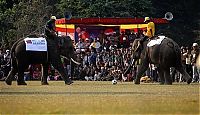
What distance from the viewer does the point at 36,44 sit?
26.3m

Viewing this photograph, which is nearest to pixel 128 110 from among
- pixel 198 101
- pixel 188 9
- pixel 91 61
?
pixel 198 101

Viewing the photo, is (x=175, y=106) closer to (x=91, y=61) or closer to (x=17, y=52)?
(x=17, y=52)

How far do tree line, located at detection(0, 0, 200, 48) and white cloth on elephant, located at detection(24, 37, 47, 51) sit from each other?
984 inches

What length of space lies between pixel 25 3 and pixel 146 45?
97.8ft

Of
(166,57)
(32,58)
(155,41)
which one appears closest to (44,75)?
(32,58)

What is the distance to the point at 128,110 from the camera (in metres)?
12.3

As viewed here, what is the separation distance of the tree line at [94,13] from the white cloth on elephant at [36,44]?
82.0 feet

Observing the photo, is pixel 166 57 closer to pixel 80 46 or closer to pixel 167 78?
pixel 167 78

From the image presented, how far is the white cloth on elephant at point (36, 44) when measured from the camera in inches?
1038

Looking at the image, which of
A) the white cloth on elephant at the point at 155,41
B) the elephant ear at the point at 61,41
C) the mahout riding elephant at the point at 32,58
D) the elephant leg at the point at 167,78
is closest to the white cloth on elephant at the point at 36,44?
the mahout riding elephant at the point at 32,58

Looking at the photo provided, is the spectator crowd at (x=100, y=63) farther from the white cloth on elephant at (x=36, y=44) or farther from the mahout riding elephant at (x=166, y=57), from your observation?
the white cloth on elephant at (x=36, y=44)

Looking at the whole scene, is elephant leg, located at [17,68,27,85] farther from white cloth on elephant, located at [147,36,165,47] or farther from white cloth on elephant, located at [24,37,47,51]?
white cloth on elephant, located at [147,36,165,47]

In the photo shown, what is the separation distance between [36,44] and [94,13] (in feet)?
96.5

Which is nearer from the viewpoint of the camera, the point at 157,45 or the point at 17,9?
the point at 157,45
